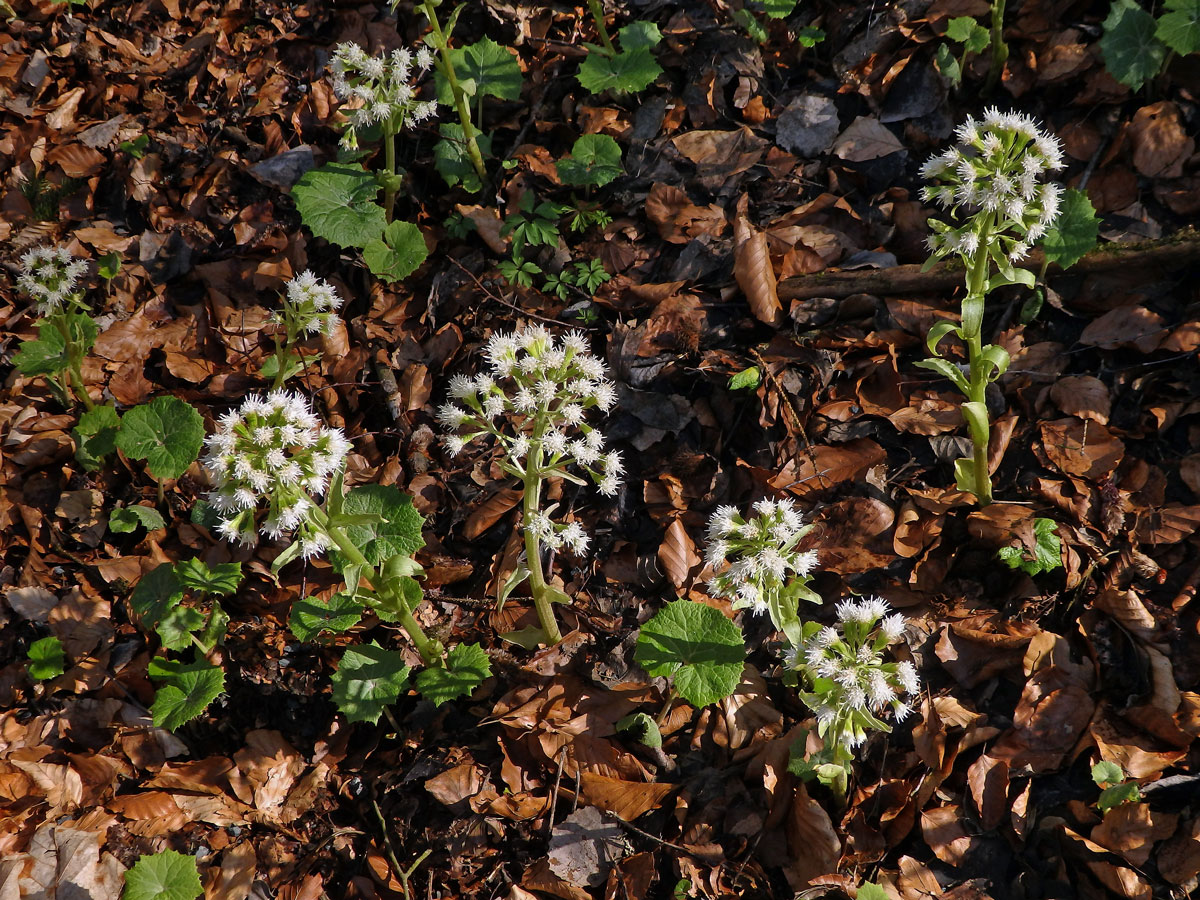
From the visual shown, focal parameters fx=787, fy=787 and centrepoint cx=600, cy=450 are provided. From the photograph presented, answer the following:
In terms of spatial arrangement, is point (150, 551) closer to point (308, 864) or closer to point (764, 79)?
point (308, 864)

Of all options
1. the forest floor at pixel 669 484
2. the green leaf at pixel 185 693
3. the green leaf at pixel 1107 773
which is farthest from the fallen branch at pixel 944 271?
the green leaf at pixel 185 693

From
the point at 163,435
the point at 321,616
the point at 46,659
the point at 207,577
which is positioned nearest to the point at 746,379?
the point at 321,616

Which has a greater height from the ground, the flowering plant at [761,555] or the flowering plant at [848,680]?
the flowering plant at [761,555]

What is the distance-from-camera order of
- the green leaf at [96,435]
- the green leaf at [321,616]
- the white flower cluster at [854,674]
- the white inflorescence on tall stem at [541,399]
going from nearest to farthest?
the white flower cluster at [854,674] < the white inflorescence on tall stem at [541,399] < the green leaf at [321,616] < the green leaf at [96,435]

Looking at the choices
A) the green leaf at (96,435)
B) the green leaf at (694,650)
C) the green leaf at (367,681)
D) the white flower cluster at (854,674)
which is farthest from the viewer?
the green leaf at (96,435)

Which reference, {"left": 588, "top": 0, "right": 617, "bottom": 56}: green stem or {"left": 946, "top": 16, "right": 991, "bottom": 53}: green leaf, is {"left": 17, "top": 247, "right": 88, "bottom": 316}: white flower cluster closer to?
{"left": 588, "top": 0, "right": 617, "bottom": 56}: green stem

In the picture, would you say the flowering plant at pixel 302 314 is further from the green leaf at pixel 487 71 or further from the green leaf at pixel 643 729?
the green leaf at pixel 643 729

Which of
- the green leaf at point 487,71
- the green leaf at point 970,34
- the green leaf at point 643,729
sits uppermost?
the green leaf at point 970,34

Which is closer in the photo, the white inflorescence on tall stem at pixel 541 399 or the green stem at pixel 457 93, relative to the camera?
the white inflorescence on tall stem at pixel 541 399
